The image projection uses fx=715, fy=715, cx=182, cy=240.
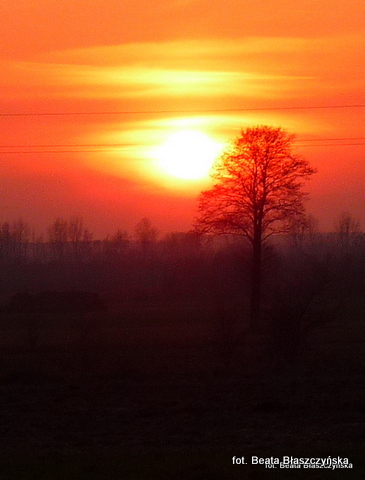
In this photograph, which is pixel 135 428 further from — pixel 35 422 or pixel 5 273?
pixel 5 273

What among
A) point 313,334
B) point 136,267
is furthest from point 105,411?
point 136,267

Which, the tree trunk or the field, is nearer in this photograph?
the field

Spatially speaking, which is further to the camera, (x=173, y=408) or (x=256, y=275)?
(x=256, y=275)

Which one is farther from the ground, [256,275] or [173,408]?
[256,275]

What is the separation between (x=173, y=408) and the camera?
15578 millimetres

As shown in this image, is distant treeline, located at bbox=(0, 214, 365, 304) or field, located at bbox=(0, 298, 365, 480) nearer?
field, located at bbox=(0, 298, 365, 480)

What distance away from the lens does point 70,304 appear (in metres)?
51.6

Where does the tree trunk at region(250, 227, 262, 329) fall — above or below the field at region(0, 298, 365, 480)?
above

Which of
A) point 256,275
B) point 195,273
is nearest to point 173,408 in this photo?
point 256,275

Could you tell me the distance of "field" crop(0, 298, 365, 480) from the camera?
1031 centimetres

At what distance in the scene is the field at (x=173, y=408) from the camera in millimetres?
10312

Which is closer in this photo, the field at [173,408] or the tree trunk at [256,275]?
the field at [173,408]

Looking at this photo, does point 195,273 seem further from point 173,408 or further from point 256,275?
point 173,408

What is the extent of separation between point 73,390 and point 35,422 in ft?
10.9
